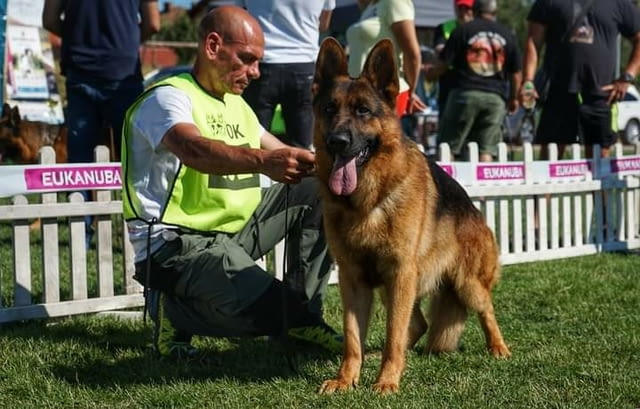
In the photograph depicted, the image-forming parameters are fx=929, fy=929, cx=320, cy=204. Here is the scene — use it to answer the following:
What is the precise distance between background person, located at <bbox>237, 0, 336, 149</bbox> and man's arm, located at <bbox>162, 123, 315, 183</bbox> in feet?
7.01

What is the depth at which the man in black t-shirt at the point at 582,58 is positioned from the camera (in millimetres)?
7836

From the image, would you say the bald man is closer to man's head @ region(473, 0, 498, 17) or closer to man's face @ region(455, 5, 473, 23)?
man's head @ region(473, 0, 498, 17)

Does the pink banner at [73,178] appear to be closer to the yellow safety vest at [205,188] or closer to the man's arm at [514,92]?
the yellow safety vest at [205,188]

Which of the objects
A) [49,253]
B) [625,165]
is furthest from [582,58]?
[49,253]

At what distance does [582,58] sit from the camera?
25.7 feet

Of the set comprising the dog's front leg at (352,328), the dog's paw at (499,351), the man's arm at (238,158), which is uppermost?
the man's arm at (238,158)

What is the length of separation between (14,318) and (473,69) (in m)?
4.70

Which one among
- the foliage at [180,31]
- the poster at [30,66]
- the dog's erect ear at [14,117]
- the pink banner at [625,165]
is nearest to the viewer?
the pink banner at [625,165]

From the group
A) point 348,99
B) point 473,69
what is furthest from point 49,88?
point 348,99

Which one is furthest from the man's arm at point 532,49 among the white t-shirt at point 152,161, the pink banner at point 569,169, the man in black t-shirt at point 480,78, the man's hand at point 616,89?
the white t-shirt at point 152,161

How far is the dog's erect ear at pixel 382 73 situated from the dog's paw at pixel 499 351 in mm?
1407

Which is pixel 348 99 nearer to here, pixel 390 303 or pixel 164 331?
pixel 390 303

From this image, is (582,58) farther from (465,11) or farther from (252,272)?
(252,272)

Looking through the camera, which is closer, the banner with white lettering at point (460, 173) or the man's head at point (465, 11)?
the banner with white lettering at point (460, 173)
